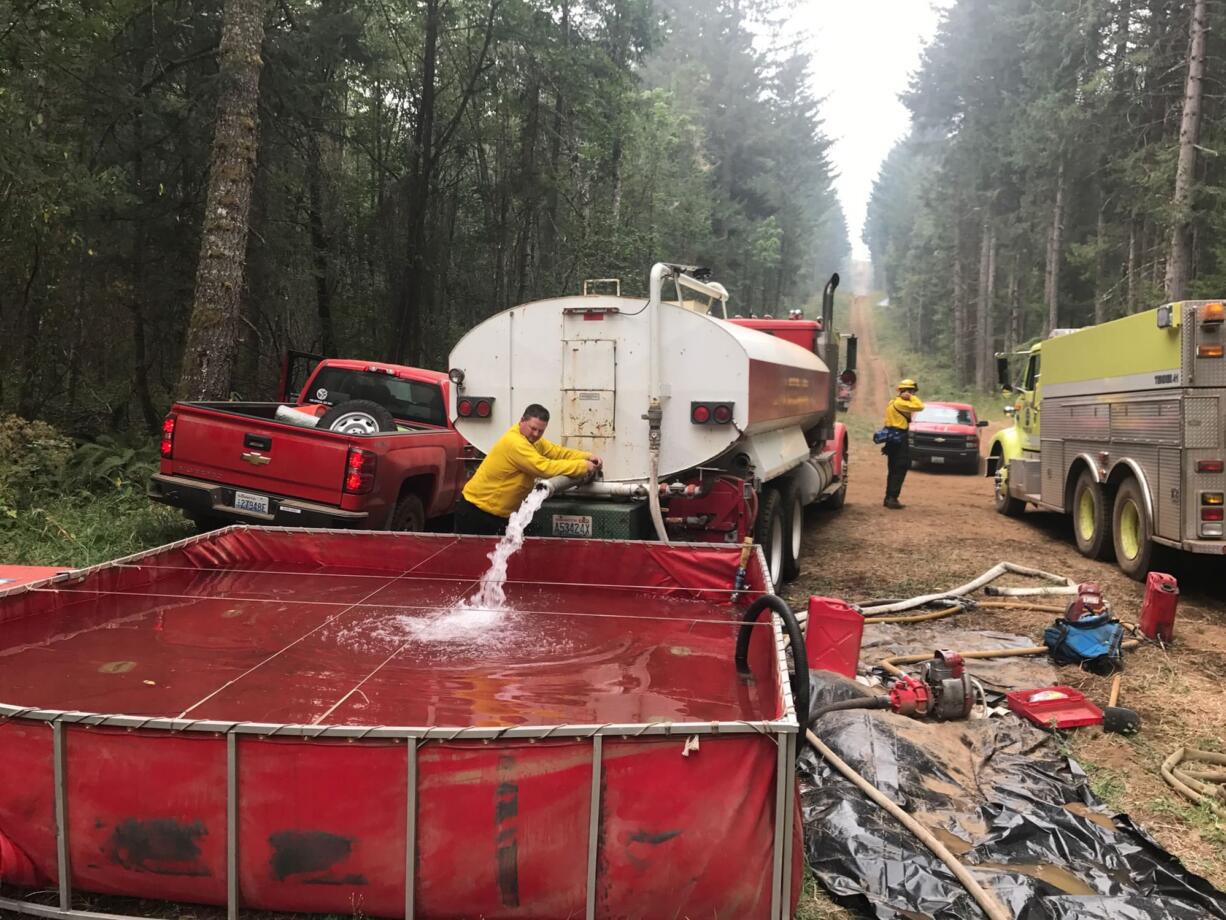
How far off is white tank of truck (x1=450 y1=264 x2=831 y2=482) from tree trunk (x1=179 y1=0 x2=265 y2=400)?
4417mm

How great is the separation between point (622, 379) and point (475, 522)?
5.32 feet

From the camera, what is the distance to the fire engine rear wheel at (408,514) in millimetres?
7742

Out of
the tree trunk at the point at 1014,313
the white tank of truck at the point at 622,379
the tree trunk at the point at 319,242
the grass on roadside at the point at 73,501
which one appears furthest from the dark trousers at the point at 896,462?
the tree trunk at the point at 1014,313

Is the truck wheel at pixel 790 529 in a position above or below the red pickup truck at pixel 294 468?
below

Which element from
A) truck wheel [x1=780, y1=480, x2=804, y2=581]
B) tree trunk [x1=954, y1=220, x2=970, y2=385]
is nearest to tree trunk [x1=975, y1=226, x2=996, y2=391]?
tree trunk [x1=954, y1=220, x2=970, y2=385]

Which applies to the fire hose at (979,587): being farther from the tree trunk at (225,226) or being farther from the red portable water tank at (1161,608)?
the tree trunk at (225,226)

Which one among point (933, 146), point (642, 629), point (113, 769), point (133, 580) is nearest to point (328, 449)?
point (133, 580)

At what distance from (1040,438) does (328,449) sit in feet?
30.5

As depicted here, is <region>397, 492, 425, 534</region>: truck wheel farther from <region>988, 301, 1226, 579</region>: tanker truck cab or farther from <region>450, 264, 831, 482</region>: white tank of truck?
<region>988, 301, 1226, 579</region>: tanker truck cab

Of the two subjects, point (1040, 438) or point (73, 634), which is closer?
point (73, 634)

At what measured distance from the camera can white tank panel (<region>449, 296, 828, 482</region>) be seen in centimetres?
646

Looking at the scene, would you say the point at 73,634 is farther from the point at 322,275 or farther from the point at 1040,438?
the point at 322,275

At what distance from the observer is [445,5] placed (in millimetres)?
18406

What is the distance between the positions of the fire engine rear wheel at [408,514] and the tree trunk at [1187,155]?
17.1m
